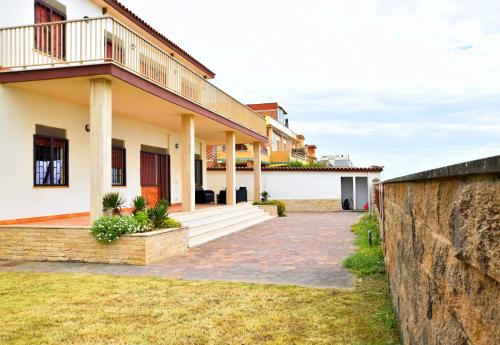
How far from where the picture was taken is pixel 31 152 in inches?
438

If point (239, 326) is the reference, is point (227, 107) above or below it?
above

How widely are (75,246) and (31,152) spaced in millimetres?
3122

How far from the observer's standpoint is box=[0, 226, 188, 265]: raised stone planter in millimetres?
9273

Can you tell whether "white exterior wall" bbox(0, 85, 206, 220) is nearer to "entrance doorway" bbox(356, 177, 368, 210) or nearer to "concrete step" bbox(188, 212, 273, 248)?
"concrete step" bbox(188, 212, 273, 248)

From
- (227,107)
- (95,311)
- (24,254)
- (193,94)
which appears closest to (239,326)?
(95,311)

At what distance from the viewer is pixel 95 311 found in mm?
5625

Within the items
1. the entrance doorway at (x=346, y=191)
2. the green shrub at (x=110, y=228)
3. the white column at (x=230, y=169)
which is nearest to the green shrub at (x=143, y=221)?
the green shrub at (x=110, y=228)

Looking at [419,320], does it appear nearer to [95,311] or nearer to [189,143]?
[95,311]

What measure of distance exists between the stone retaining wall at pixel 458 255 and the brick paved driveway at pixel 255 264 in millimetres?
4482

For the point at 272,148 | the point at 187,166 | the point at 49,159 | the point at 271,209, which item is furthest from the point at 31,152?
the point at 272,148

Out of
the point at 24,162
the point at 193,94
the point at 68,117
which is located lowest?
the point at 24,162

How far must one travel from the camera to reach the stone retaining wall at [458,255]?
1.35 meters

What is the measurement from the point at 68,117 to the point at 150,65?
293cm

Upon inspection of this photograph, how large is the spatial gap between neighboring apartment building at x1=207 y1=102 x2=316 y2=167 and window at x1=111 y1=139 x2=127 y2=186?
62.1 feet
